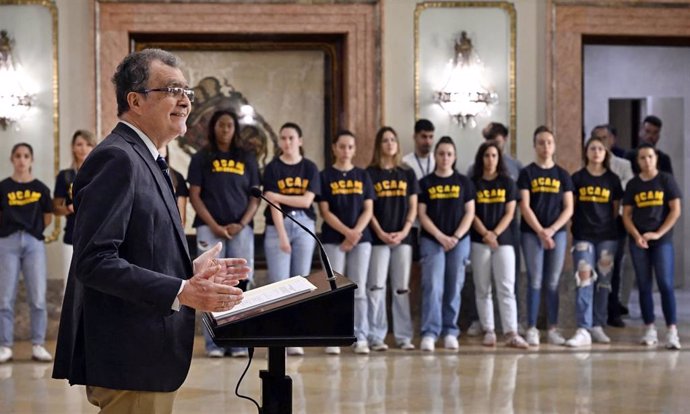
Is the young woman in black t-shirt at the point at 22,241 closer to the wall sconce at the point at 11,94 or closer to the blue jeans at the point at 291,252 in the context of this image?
the wall sconce at the point at 11,94

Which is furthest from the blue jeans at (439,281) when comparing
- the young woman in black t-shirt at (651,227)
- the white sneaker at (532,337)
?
the young woman in black t-shirt at (651,227)

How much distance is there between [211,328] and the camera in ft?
9.74

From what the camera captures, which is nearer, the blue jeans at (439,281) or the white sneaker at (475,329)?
the blue jeans at (439,281)

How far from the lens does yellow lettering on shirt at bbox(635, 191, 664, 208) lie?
28.7 ft

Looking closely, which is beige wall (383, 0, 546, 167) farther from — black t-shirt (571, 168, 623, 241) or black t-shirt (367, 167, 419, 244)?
black t-shirt (367, 167, 419, 244)

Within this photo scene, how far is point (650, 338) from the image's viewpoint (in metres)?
8.80

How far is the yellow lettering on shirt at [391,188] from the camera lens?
28.3 ft

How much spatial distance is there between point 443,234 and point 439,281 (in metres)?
0.38

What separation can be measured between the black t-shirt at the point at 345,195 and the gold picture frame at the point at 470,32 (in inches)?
53.6

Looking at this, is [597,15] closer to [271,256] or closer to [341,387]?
[271,256]

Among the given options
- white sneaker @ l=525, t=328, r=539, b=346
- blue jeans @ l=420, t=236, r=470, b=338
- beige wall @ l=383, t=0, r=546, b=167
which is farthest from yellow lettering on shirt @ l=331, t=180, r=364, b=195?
white sneaker @ l=525, t=328, r=539, b=346

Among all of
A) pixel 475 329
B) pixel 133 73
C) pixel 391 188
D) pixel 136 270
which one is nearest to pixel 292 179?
pixel 391 188

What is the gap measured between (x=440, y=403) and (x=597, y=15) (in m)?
4.86

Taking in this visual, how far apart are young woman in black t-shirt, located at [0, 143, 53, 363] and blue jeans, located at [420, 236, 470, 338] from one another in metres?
2.96
